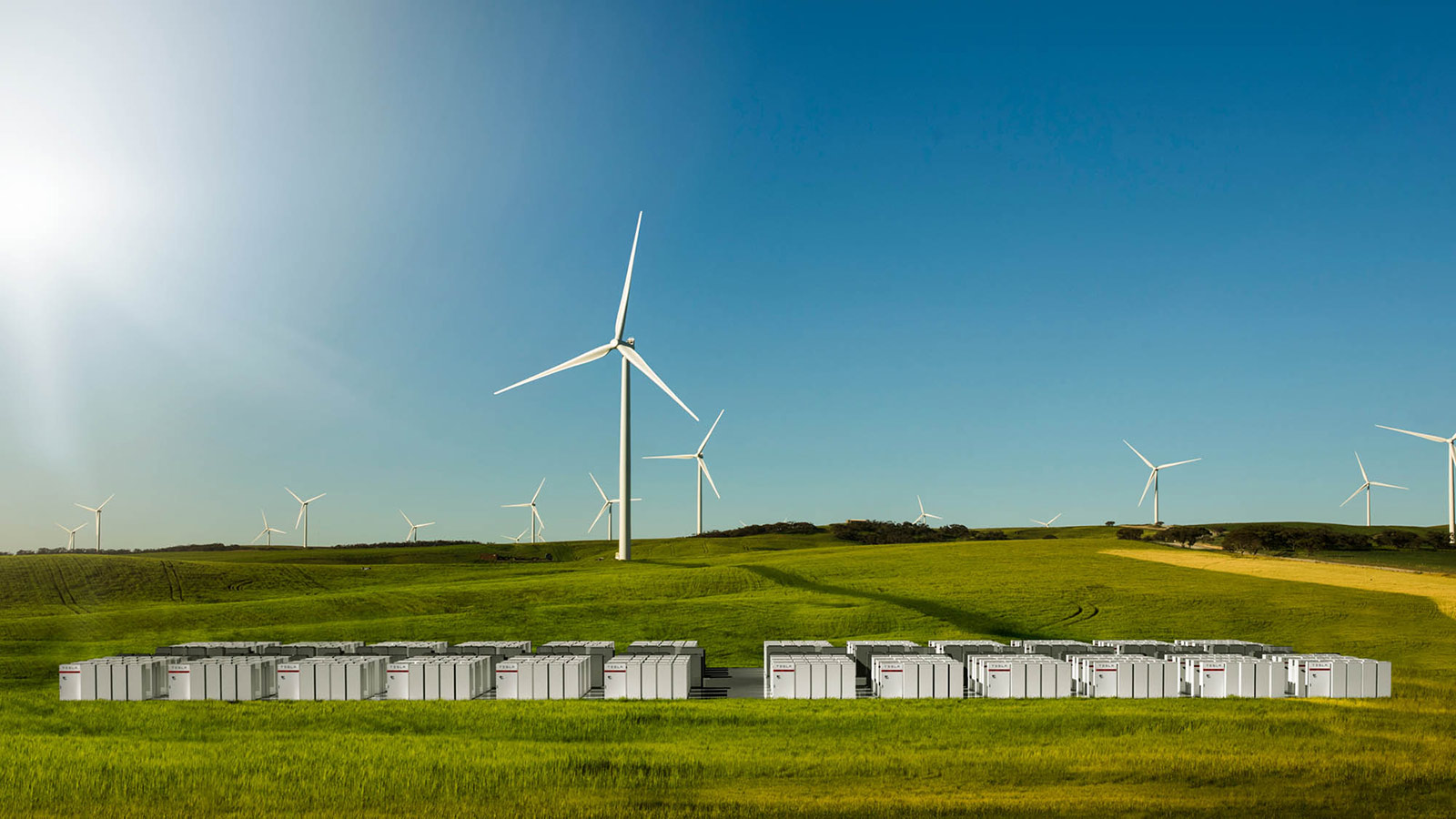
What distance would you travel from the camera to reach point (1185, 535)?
9488cm

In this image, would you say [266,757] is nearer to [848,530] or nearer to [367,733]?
[367,733]

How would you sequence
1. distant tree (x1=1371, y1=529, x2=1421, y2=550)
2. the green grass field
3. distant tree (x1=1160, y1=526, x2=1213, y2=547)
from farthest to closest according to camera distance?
distant tree (x1=1160, y1=526, x2=1213, y2=547) → distant tree (x1=1371, y1=529, x2=1421, y2=550) → the green grass field

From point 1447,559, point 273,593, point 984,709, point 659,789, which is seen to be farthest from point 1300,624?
point 273,593

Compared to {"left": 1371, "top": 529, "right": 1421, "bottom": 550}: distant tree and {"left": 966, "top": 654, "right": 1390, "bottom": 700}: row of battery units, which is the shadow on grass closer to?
{"left": 966, "top": 654, "right": 1390, "bottom": 700}: row of battery units

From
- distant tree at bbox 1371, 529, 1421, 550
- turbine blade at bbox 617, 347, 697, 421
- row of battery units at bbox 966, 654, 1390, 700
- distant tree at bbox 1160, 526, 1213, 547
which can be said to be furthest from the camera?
distant tree at bbox 1160, 526, 1213, 547

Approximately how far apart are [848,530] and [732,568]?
65631 millimetres

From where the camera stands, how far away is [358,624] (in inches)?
1966

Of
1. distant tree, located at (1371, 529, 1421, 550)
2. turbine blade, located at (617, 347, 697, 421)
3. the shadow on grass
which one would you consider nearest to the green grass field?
the shadow on grass

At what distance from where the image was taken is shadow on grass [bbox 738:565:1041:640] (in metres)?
50.9

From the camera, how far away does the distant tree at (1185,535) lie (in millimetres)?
93750

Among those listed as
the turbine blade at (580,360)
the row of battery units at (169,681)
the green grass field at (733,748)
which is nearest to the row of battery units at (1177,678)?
the green grass field at (733,748)

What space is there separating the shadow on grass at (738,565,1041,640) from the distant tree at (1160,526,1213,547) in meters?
45.8

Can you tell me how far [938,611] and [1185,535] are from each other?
51767 mm

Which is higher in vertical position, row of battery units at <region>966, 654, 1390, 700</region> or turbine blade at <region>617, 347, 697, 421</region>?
turbine blade at <region>617, 347, 697, 421</region>
